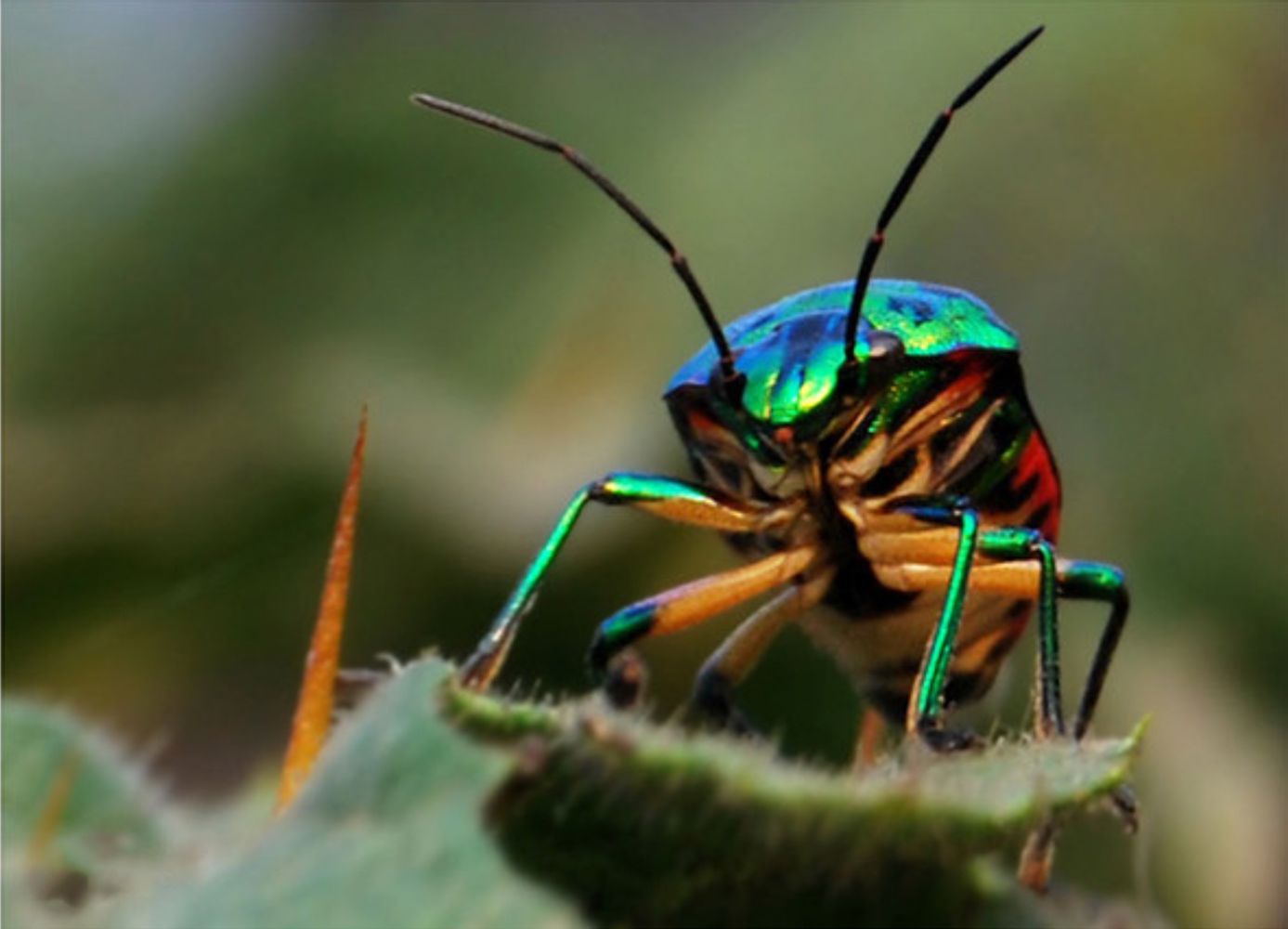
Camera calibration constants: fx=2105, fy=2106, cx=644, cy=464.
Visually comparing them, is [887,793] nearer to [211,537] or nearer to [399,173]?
[211,537]

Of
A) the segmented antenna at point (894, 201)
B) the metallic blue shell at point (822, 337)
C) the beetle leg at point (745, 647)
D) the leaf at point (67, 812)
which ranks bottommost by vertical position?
the leaf at point (67, 812)

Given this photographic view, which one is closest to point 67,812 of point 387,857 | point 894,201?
point 387,857

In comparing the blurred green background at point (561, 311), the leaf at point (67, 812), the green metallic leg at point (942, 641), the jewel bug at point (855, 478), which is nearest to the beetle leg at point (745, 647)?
the jewel bug at point (855, 478)

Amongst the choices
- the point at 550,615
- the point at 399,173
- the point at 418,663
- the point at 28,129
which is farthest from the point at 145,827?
the point at 28,129

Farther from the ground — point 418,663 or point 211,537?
point 418,663

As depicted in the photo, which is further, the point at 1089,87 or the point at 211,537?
the point at 1089,87

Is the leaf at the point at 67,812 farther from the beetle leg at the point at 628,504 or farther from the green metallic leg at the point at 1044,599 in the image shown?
the green metallic leg at the point at 1044,599

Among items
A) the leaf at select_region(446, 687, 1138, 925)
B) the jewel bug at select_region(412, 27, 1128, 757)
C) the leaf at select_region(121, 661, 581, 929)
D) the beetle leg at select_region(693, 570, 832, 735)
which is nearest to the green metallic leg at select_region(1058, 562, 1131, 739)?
the jewel bug at select_region(412, 27, 1128, 757)
